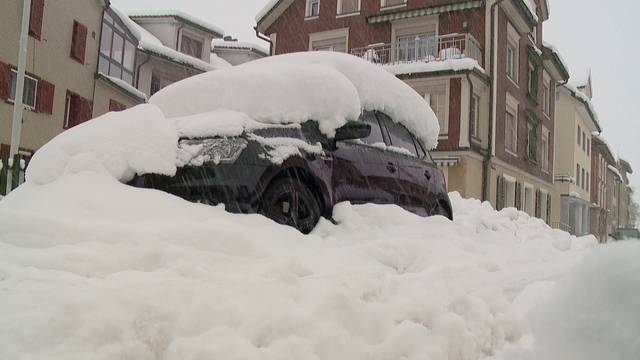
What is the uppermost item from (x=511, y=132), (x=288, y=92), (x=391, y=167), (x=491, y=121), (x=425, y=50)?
(x=425, y=50)

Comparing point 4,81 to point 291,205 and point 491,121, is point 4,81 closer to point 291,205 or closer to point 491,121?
point 291,205

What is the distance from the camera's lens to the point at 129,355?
2.01 metres

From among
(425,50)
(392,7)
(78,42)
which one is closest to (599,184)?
(425,50)

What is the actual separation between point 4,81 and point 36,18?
2.67 m

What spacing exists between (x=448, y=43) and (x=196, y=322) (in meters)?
19.4

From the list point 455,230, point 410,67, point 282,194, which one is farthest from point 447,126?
point 282,194

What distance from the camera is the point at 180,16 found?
27.1 metres

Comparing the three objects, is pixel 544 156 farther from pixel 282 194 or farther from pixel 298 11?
pixel 282 194

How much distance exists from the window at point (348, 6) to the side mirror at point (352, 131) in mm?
18720

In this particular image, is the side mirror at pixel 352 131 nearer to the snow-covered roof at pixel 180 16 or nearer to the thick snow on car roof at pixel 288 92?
the thick snow on car roof at pixel 288 92

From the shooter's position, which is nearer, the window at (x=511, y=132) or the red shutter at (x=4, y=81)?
the red shutter at (x=4, y=81)

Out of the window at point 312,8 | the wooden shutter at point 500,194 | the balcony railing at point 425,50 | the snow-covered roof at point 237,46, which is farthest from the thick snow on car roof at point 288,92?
the snow-covered roof at point 237,46

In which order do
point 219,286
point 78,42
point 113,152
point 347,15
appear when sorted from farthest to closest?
point 347,15
point 78,42
point 113,152
point 219,286

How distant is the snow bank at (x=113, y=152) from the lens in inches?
163
